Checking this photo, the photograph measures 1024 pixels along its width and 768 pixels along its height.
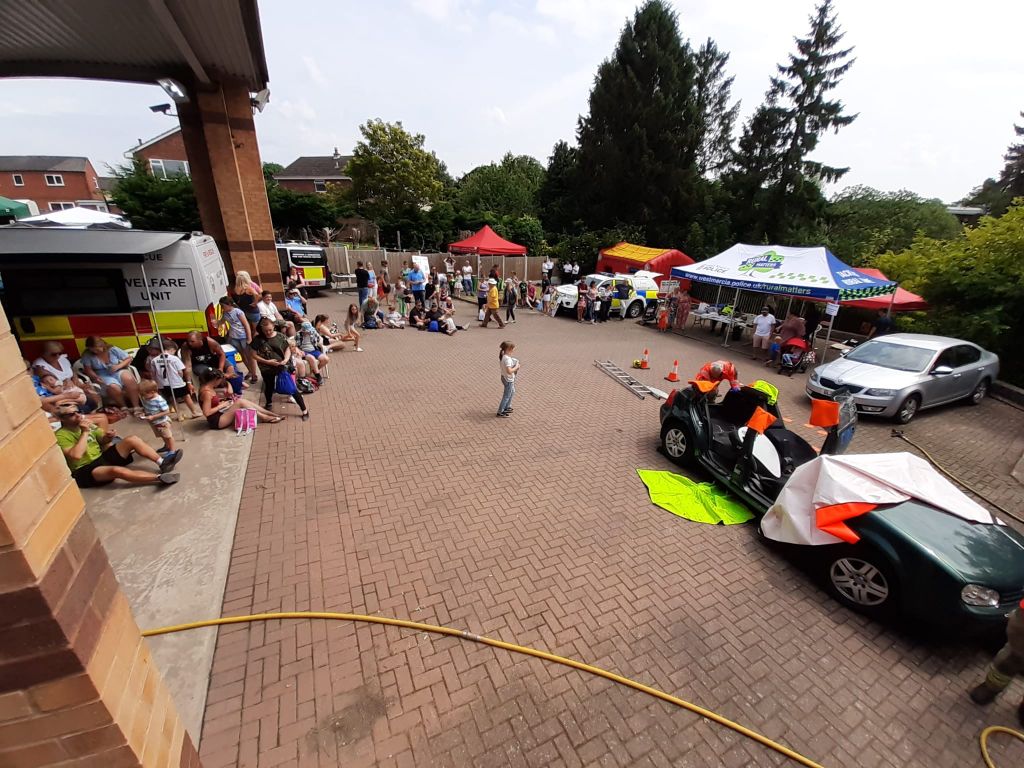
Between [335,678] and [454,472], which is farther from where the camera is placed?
[454,472]

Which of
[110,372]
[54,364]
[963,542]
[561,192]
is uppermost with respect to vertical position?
[561,192]

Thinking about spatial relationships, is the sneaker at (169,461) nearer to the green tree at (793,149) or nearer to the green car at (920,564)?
the green car at (920,564)

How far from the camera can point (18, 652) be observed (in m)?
1.23

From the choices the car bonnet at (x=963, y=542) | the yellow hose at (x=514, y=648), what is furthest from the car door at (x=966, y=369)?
the yellow hose at (x=514, y=648)

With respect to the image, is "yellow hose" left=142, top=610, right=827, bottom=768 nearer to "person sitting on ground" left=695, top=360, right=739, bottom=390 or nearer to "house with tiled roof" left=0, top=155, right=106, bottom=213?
"person sitting on ground" left=695, top=360, right=739, bottom=390

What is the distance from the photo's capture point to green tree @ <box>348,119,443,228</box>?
3109 cm

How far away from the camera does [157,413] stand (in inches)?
218

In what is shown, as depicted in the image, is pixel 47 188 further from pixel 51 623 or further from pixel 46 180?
pixel 51 623

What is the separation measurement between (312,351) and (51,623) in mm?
8390

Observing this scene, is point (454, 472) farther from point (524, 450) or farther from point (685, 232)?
point (685, 232)

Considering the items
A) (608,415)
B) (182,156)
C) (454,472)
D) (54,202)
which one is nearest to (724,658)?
(454,472)

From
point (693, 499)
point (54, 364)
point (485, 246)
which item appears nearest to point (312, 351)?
point (54, 364)

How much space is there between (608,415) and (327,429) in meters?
4.93

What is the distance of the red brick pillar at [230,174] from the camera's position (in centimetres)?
1070
